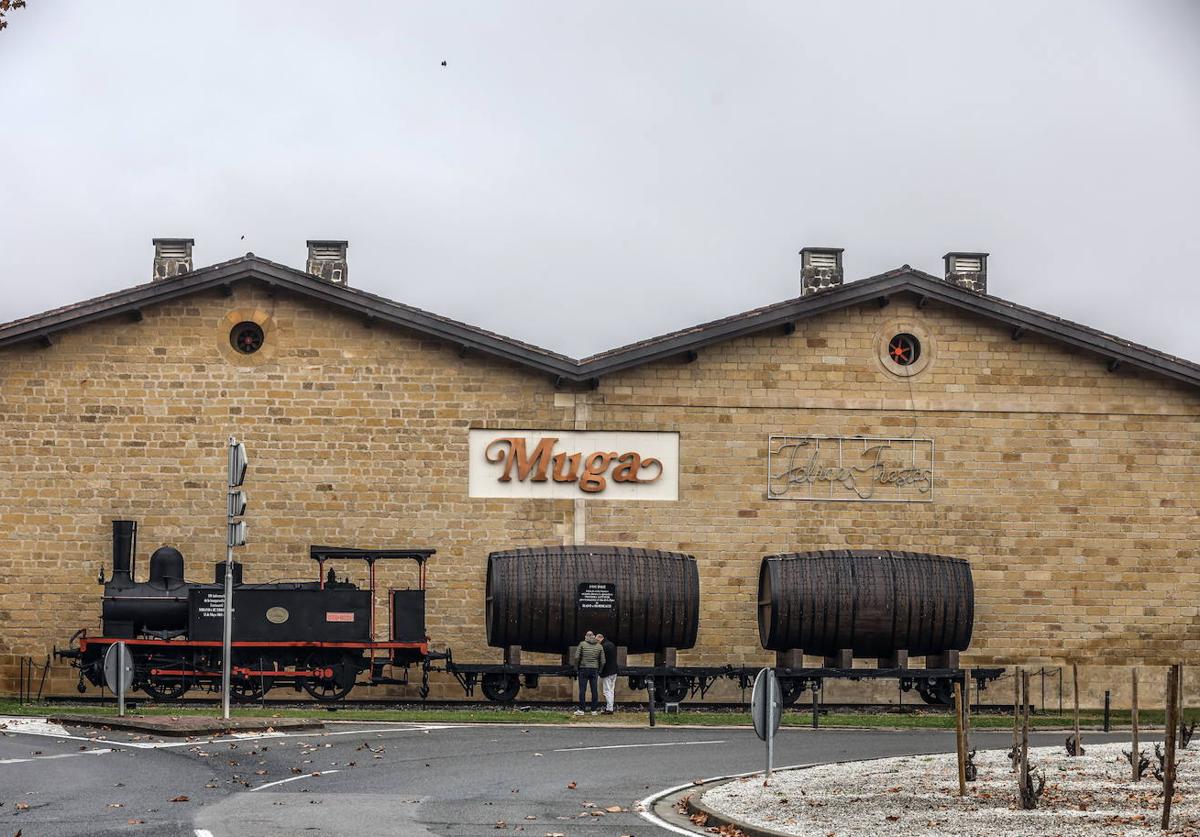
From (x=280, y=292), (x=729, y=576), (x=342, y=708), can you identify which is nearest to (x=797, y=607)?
(x=729, y=576)

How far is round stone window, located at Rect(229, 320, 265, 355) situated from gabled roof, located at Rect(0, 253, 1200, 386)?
854 millimetres

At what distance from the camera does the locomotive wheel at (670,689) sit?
112 ft

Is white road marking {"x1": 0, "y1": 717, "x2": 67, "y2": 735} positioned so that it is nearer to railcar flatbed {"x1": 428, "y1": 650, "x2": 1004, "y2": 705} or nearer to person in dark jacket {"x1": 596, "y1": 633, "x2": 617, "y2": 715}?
railcar flatbed {"x1": 428, "y1": 650, "x2": 1004, "y2": 705}

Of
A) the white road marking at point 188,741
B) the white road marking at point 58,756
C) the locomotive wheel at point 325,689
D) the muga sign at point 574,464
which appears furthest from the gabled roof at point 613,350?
the white road marking at point 58,756

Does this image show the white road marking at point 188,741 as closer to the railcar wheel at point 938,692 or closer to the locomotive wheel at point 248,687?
the locomotive wheel at point 248,687

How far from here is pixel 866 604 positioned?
Answer: 34031 mm

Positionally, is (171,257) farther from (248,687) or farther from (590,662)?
(590,662)

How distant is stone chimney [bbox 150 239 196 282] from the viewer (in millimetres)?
37906

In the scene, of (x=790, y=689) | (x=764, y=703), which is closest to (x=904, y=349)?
(x=790, y=689)

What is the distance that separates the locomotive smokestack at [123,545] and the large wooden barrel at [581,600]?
6638 mm

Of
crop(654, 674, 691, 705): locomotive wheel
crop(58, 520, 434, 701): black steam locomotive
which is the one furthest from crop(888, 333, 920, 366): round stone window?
crop(58, 520, 434, 701): black steam locomotive

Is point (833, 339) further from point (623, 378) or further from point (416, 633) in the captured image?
point (416, 633)

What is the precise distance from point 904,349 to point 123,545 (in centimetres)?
1554

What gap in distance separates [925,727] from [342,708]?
9.70 meters
